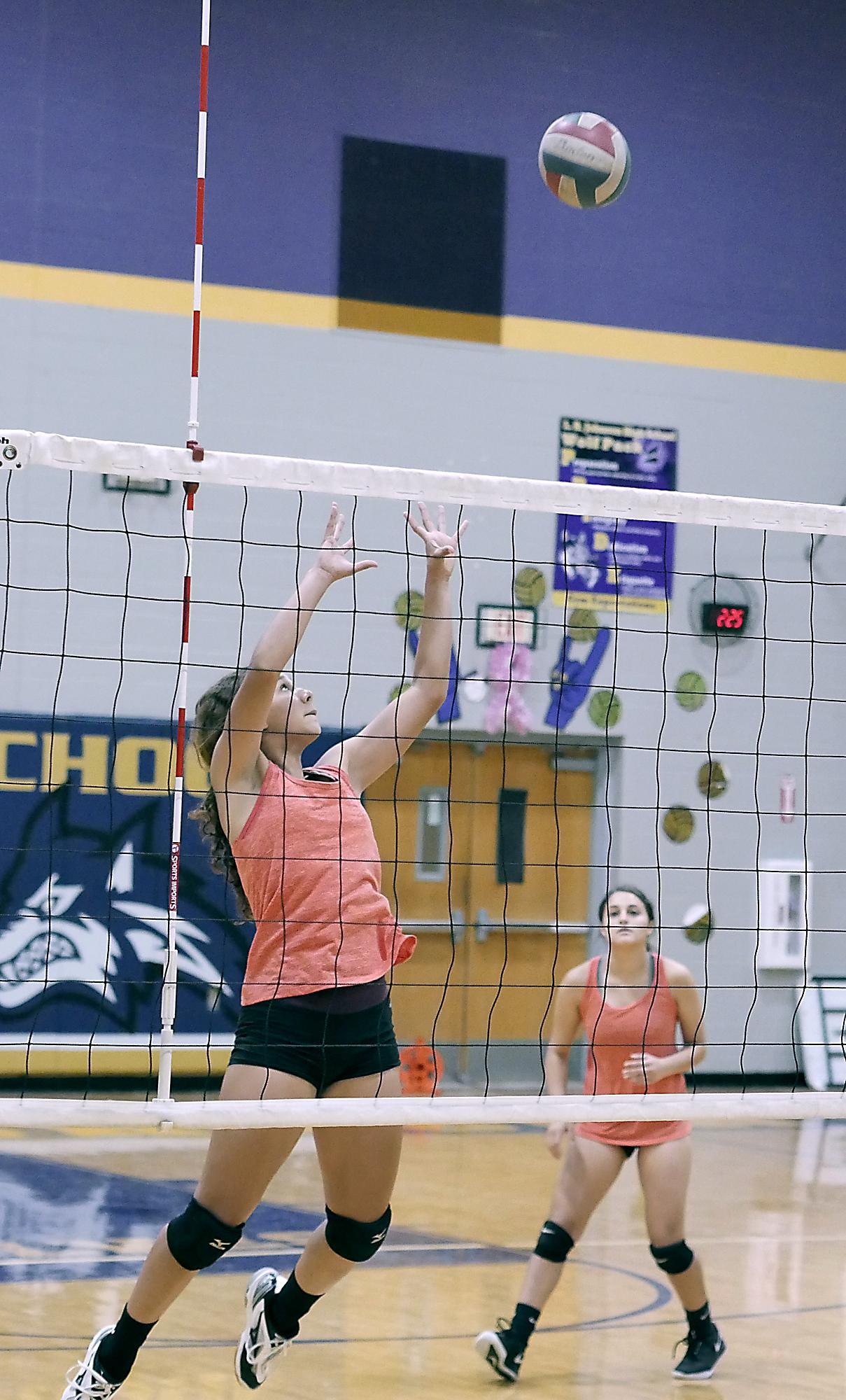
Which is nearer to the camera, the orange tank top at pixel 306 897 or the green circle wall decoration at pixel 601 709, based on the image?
the orange tank top at pixel 306 897

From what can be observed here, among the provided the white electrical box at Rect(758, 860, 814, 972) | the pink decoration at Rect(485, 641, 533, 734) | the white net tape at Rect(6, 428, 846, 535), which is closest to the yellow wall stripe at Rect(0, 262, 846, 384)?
the pink decoration at Rect(485, 641, 533, 734)

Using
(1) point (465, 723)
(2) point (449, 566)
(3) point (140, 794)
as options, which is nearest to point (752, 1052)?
(1) point (465, 723)

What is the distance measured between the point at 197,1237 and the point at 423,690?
1.37 m

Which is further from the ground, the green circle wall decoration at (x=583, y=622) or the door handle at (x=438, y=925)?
the green circle wall decoration at (x=583, y=622)

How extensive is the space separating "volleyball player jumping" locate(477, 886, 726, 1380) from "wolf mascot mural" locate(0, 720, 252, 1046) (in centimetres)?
556

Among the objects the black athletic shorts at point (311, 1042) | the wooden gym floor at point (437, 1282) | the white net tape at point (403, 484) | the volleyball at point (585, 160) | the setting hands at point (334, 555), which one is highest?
the volleyball at point (585, 160)

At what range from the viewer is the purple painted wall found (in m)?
10.9

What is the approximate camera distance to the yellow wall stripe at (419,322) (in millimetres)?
10914

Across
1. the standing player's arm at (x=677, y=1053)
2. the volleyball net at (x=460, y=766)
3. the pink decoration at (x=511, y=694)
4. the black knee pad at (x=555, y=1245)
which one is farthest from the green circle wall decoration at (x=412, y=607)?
the black knee pad at (x=555, y=1245)

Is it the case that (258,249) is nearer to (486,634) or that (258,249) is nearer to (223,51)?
(223,51)

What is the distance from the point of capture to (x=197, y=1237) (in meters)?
3.60

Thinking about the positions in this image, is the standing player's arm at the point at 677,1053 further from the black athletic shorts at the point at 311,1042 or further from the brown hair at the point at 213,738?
the brown hair at the point at 213,738

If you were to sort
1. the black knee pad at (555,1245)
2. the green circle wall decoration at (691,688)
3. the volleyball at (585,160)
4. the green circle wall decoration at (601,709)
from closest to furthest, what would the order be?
the black knee pad at (555,1245), the volleyball at (585,160), the green circle wall decoration at (601,709), the green circle wall decoration at (691,688)

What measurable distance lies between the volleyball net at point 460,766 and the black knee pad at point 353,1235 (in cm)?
624
